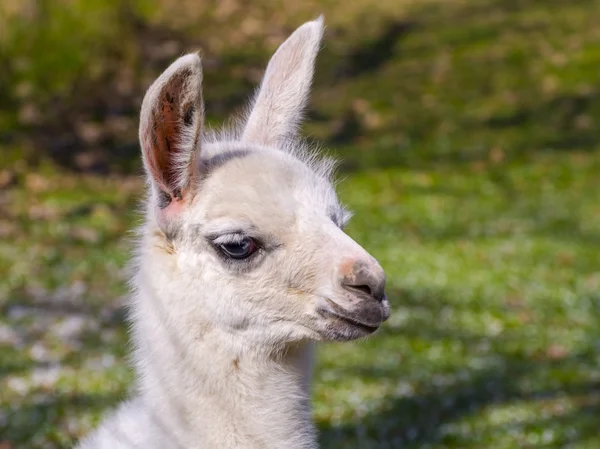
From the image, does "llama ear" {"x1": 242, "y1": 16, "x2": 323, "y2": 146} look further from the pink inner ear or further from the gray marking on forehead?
the pink inner ear

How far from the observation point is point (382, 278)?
3715mm

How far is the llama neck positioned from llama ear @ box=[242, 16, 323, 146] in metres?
0.91

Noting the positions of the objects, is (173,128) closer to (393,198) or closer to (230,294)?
(230,294)

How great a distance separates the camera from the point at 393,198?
1589cm

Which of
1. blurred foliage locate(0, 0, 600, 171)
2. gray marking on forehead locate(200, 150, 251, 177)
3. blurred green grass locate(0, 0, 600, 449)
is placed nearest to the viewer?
gray marking on forehead locate(200, 150, 251, 177)

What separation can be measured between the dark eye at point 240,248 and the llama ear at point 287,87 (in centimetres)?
71

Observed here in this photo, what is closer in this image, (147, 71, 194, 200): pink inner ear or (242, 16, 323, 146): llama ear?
(147, 71, 194, 200): pink inner ear

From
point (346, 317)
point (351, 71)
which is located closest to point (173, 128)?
point (346, 317)

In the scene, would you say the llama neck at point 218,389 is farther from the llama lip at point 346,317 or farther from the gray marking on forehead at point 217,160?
the gray marking on forehead at point 217,160

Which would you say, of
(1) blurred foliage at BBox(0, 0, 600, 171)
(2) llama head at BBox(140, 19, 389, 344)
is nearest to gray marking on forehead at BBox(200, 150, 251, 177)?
(2) llama head at BBox(140, 19, 389, 344)

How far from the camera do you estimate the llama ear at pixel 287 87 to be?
4441mm

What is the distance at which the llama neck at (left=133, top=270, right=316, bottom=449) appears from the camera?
3.88 metres

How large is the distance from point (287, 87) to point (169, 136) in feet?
2.51

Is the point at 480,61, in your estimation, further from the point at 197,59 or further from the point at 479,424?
the point at 197,59
